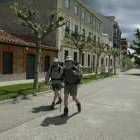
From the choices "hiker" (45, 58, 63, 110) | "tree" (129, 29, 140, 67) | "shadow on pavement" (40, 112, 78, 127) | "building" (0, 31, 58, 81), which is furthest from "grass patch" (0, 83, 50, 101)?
"tree" (129, 29, 140, 67)

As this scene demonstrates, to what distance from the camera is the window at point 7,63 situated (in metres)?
25.5

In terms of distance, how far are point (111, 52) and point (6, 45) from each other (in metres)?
31.2

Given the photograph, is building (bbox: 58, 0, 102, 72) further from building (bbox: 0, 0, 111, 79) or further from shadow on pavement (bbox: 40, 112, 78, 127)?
shadow on pavement (bbox: 40, 112, 78, 127)

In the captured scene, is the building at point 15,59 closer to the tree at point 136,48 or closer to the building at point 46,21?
the building at point 46,21

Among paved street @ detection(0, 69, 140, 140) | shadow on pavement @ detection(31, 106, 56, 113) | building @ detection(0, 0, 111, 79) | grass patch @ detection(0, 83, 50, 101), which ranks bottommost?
paved street @ detection(0, 69, 140, 140)

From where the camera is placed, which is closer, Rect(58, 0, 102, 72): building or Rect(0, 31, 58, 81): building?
Rect(0, 31, 58, 81): building

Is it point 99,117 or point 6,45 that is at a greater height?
point 6,45

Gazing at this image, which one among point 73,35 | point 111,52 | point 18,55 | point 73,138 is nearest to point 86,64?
point 111,52

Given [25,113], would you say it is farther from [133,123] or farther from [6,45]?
[6,45]

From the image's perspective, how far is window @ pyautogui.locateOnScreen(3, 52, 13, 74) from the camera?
83.5 feet

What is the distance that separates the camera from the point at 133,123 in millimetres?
9805

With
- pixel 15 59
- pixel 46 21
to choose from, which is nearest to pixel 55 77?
pixel 15 59

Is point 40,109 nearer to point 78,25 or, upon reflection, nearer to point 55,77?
point 55,77

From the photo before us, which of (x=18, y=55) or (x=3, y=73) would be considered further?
(x=18, y=55)
